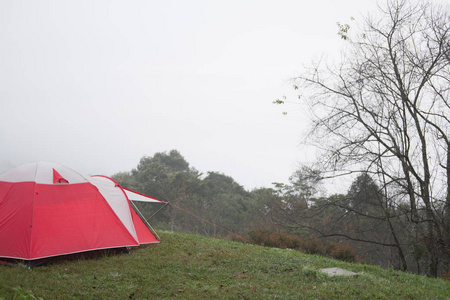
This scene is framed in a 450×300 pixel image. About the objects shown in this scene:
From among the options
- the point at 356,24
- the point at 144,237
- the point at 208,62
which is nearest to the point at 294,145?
the point at 356,24

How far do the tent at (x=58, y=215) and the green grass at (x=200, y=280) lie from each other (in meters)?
0.37

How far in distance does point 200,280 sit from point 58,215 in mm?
3363

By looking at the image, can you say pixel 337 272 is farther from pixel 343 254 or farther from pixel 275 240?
pixel 275 240

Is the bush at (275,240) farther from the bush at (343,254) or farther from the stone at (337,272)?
the stone at (337,272)

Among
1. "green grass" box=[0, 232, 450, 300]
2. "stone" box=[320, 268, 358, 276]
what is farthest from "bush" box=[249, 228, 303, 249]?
"stone" box=[320, 268, 358, 276]

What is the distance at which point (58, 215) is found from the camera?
7125mm

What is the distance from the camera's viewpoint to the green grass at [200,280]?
5.14 meters

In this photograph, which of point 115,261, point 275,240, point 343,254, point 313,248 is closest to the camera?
point 115,261

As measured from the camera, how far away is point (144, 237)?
836cm

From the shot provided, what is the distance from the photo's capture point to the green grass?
5137mm

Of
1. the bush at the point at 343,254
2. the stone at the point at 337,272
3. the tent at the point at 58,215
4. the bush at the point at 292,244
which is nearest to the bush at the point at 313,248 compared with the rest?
the bush at the point at 292,244

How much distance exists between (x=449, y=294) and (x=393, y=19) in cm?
881

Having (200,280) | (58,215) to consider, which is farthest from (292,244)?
(58,215)

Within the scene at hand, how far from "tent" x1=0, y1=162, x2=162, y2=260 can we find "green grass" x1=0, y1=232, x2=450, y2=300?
0.37 metres
